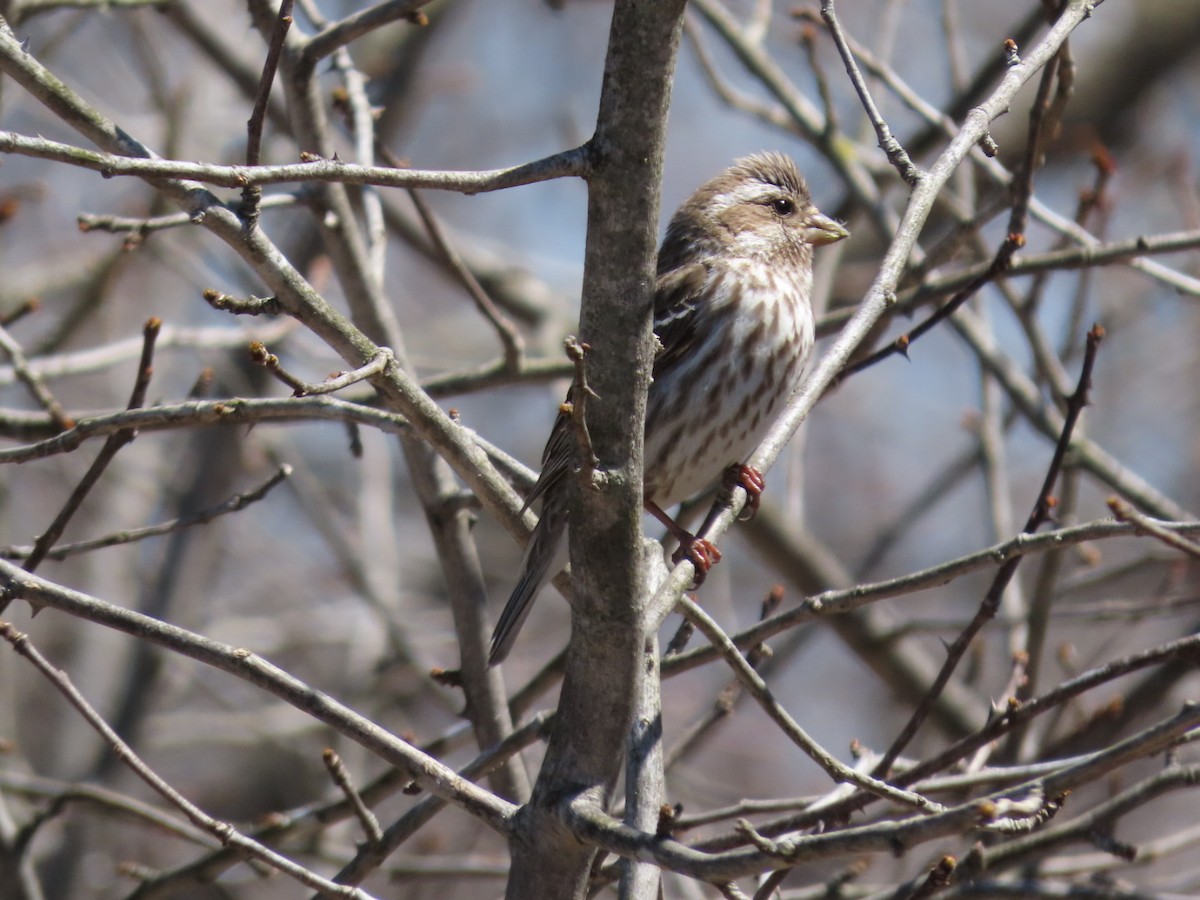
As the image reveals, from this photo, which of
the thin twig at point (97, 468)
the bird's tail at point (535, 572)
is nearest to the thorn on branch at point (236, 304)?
the thin twig at point (97, 468)

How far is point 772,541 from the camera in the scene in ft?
24.7

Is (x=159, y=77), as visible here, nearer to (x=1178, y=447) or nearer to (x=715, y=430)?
(x=715, y=430)

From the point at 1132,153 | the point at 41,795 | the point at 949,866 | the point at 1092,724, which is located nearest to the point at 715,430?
the point at 1092,724

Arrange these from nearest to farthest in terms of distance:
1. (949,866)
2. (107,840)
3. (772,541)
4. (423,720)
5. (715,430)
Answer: (949,866), (715,430), (772,541), (107,840), (423,720)

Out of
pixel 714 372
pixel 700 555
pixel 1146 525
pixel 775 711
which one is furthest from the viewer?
pixel 714 372

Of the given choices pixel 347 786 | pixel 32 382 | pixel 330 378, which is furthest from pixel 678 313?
pixel 330 378

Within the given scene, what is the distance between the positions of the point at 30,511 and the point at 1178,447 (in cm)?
1060

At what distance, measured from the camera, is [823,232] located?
21.2ft

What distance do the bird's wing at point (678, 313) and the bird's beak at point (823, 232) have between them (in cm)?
68

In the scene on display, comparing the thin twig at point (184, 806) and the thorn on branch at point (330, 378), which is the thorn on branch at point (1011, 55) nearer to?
the thorn on branch at point (330, 378)

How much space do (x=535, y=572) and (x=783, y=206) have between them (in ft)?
8.21

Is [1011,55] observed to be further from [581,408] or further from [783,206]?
[783,206]

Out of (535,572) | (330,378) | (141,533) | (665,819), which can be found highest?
(535,572)

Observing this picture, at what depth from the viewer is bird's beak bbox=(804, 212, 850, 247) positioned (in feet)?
21.1
